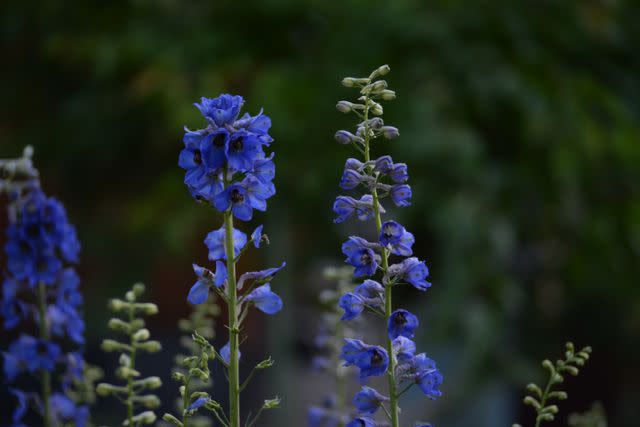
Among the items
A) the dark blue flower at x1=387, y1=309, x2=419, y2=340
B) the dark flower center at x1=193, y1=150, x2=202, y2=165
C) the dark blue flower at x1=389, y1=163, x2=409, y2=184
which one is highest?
the dark blue flower at x1=389, y1=163, x2=409, y2=184

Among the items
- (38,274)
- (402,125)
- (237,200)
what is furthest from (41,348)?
(402,125)

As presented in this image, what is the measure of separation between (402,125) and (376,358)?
3.70 metres

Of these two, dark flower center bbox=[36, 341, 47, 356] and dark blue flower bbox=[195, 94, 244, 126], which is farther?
dark flower center bbox=[36, 341, 47, 356]

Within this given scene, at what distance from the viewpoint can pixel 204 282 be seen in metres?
1.23

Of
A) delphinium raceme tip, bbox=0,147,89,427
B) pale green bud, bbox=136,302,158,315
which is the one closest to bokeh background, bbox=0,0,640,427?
delphinium raceme tip, bbox=0,147,89,427

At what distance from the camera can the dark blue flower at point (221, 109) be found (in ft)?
3.88

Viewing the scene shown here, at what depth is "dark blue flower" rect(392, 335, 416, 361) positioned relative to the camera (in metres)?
1.23

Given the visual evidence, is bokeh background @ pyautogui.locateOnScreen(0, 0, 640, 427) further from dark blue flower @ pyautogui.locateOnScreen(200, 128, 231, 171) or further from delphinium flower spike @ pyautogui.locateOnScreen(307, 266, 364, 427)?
dark blue flower @ pyautogui.locateOnScreen(200, 128, 231, 171)

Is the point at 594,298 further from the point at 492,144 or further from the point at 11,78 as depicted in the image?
the point at 11,78

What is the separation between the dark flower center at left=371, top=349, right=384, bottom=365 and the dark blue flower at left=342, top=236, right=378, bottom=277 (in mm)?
103

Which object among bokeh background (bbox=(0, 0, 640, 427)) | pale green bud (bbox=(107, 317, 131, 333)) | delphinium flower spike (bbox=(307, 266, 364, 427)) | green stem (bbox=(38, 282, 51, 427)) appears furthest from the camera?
bokeh background (bbox=(0, 0, 640, 427))

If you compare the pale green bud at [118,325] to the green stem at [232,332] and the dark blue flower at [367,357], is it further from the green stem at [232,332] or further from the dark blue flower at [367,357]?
the dark blue flower at [367,357]

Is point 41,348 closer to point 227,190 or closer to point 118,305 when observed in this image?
point 118,305

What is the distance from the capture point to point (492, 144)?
5.52 meters
